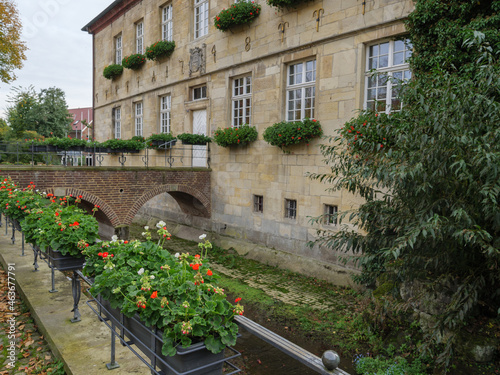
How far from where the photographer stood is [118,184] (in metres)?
10.7

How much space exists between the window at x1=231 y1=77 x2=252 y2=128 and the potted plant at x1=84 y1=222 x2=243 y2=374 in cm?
904

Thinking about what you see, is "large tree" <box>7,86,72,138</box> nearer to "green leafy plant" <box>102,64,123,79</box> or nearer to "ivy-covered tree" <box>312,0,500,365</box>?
"green leafy plant" <box>102,64,123,79</box>

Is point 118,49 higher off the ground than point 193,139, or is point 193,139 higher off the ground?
point 118,49

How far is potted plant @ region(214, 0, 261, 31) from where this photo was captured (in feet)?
34.0

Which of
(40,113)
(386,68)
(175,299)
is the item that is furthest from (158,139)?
(40,113)

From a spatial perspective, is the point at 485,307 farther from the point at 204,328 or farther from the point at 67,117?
the point at 67,117

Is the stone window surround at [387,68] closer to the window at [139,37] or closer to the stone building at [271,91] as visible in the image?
the stone building at [271,91]

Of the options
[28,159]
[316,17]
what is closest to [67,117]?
[28,159]

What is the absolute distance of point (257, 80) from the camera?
34.8ft

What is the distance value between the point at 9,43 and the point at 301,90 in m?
15.0

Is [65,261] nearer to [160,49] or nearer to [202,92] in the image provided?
[202,92]

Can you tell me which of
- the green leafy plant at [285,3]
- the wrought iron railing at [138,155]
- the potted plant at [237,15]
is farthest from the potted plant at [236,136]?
the green leafy plant at [285,3]

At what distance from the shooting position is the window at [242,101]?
442 inches

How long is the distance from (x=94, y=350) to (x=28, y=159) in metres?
16.9
